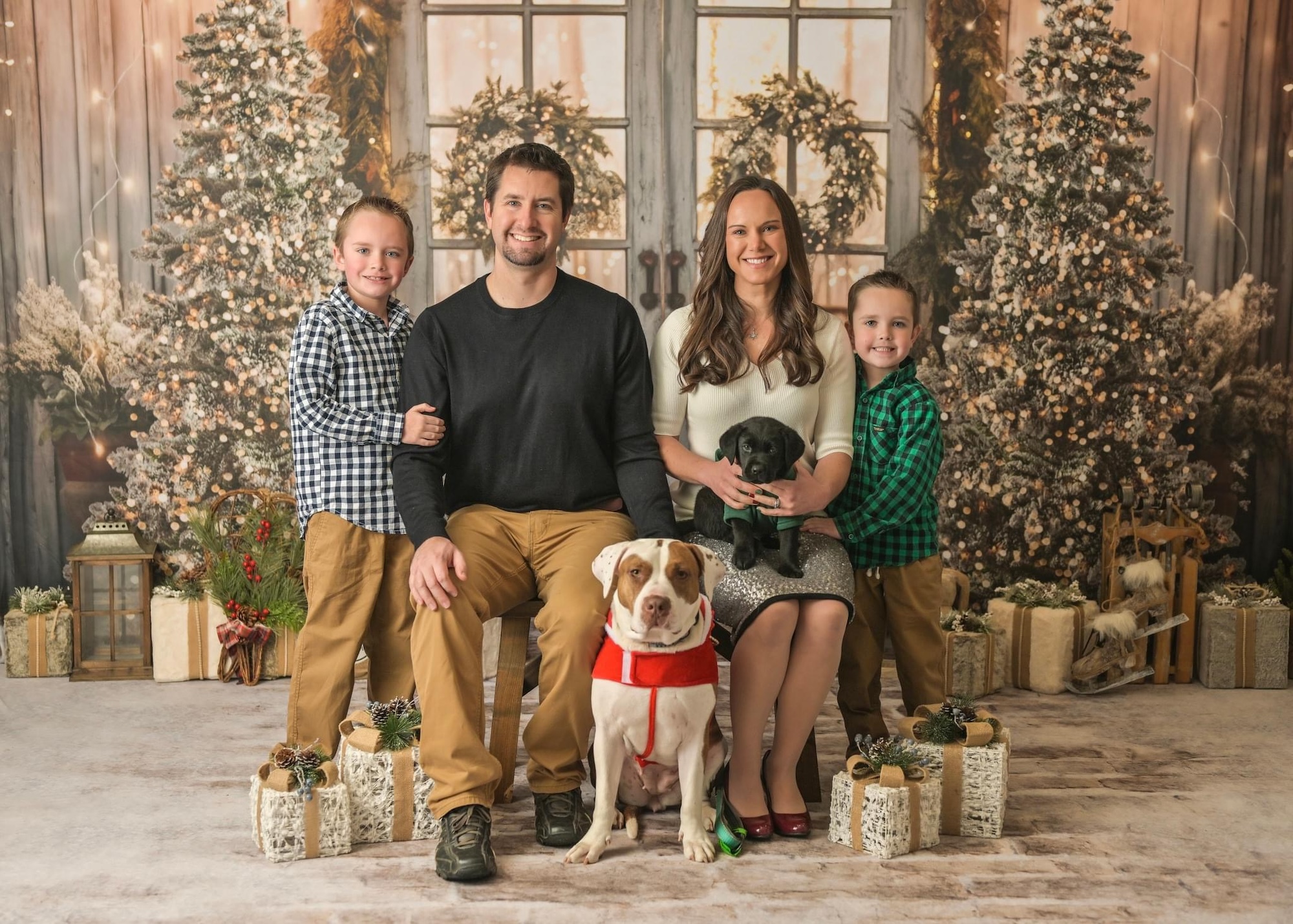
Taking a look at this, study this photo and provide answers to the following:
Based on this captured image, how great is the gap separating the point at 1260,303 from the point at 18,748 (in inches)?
191

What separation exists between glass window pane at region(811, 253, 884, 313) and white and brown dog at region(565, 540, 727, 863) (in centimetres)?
244

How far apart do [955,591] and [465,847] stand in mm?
2404

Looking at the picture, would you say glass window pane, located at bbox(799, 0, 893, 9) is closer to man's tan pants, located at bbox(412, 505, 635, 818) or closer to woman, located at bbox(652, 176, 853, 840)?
woman, located at bbox(652, 176, 853, 840)

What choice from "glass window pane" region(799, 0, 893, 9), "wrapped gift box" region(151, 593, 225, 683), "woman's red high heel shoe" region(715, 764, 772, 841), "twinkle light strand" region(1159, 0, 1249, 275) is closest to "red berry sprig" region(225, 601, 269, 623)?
"wrapped gift box" region(151, 593, 225, 683)

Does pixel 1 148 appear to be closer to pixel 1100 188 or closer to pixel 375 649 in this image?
pixel 375 649

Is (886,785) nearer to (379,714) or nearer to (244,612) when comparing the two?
(379,714)

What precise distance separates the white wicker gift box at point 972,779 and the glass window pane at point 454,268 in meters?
2.86

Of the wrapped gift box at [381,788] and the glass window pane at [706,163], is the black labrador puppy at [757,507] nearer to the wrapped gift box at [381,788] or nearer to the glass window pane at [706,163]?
the wrapped gift box at [381,788]

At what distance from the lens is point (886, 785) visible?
256cm

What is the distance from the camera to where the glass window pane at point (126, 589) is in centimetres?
416

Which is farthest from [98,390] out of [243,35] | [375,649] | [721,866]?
[721,866]

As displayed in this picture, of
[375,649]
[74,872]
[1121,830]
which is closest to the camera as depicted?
[74,872]

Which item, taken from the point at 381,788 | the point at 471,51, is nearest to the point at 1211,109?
the point at 471,51

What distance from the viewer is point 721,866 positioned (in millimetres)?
2514
